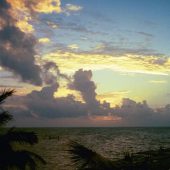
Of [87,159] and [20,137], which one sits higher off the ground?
[20,137]

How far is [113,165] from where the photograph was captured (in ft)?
23.3

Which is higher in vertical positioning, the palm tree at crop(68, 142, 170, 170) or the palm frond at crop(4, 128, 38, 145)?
the palm frond at crop(4, 128, 38, 145)

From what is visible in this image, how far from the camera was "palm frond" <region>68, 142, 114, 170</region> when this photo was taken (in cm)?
707

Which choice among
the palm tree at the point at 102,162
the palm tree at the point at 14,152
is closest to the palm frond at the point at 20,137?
the palm tree at the point at 14,152

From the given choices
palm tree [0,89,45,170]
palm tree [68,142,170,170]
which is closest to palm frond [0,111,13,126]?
palm tree [0,89,45,170]

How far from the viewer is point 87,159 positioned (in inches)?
283

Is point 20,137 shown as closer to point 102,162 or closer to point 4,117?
point 4,117

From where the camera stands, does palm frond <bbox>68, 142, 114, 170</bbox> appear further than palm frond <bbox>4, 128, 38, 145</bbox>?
No

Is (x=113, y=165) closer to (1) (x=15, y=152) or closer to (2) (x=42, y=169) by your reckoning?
(1) (x=15, y=152)

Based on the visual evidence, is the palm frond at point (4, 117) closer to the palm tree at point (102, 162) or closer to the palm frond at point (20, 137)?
the palm frond at point (20, 137)

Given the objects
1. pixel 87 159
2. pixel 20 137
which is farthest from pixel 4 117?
pixel 87 159

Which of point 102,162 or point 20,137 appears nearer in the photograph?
point 102,162

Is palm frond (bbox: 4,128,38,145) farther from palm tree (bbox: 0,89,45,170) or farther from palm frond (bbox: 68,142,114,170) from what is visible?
palm frond (bbox: 68,142,114,170)

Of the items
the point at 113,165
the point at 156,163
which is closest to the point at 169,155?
the point at 156,163
